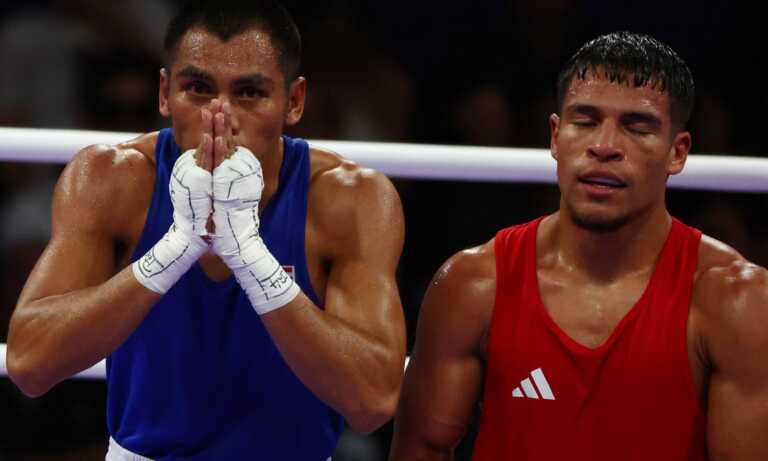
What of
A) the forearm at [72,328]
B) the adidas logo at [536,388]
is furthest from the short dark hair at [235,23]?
the adidas logo at [536,388]

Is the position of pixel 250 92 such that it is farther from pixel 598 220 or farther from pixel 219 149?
pixel 598 220

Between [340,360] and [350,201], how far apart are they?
38 centimetres

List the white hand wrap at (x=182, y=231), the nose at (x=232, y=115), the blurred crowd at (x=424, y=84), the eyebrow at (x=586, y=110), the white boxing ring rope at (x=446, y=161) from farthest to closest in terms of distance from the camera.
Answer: the blurred crowd at (x=424, y=84) → the white boxing ring rope at (x=446, y=161) → the eyebrow at (x=586, y=110) → the nose at (x=232, y=115) → the white hand wrap at (x=182, y=231)

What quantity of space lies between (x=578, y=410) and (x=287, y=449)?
556mm

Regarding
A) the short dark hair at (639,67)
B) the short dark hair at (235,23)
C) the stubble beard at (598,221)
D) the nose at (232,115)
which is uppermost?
the short dark hair at (235,23)

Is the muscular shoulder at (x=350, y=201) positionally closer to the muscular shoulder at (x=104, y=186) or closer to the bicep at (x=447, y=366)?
the bicep at (x=447, y=366)

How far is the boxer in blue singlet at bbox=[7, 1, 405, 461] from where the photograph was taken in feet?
7.03

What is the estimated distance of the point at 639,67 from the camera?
225 cm

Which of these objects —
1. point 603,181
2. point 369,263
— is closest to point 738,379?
point 603,181

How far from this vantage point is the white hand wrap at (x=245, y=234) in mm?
1980

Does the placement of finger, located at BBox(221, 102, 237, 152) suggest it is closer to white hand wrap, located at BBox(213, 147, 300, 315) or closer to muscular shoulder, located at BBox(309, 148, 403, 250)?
white hand wrap, located at BBox(213, 147, 300, 315)

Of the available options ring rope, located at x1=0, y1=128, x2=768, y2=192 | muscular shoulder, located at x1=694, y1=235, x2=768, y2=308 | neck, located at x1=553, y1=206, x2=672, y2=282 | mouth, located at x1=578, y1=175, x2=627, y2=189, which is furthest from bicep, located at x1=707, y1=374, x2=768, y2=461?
ring rope, located at x1=0, y1=128, x2=768, y2=192

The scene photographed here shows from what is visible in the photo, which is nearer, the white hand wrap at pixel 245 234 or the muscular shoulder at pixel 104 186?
the white hand wrap at pixel 245 234

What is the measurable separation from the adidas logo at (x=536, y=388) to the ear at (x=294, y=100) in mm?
665
